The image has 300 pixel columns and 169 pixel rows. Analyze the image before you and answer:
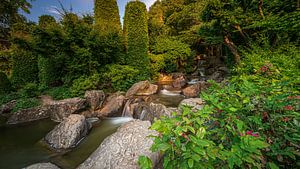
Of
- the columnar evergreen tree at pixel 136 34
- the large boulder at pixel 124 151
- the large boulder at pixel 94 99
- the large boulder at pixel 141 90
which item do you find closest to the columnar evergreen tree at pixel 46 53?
the large boulder at pixel 94 99

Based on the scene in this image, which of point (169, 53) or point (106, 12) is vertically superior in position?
point (106, 12)

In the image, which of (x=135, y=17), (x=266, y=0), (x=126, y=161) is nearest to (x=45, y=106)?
(x=126, y=161)

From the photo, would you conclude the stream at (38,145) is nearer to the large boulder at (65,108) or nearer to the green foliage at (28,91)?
the large boulder at (65,108)

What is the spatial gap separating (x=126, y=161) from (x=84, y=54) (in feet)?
20.9

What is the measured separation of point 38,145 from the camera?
4.27m

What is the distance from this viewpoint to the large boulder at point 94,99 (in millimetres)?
6481

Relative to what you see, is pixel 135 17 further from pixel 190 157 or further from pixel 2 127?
pixel 190 157

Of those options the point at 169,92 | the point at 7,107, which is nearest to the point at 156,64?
the point at 169,92

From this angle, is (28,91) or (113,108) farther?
(28,91)

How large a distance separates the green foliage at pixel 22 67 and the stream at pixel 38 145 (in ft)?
17.5

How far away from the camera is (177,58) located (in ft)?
41.5

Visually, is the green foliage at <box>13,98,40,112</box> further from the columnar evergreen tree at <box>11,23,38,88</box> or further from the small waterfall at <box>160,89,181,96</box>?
the small waterfall at <box>160,89,181,96</box>

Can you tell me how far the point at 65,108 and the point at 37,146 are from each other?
6.67 feet

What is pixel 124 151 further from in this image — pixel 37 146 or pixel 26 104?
pixel 26 104
